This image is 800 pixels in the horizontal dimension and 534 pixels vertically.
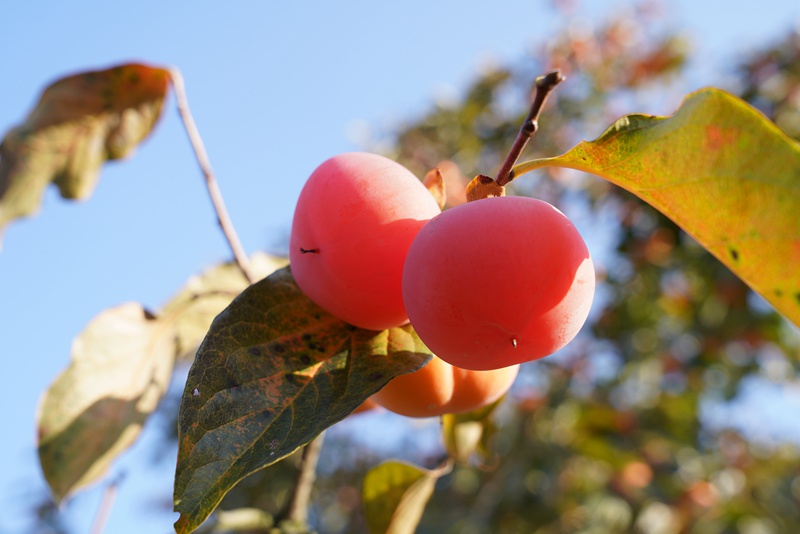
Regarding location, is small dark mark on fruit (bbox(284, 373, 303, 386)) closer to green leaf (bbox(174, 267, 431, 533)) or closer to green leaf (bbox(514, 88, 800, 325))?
green leaf (bbox(174, 267, 431, 533))

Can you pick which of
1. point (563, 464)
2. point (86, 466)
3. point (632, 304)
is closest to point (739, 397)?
point (632, 304)

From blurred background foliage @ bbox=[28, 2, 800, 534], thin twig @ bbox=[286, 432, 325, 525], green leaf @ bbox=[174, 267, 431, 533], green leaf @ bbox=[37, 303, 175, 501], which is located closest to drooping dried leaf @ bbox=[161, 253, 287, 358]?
green leaf @ bbox=[37, 303, 175, 501]

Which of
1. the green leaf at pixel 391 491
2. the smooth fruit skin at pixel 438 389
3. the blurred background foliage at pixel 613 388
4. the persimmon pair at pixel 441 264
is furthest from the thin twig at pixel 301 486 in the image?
the blurred background foliage at pixel 613 388

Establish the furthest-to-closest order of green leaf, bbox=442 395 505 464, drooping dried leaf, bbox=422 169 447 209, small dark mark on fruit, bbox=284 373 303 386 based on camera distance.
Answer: green leaf, bbox=442 395 505 464 < drooping dried leaf, bbox=422 169 447 209 < small dark mark on fruit, bbox=284 373 303 386

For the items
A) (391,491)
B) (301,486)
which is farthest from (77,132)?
(391,491)

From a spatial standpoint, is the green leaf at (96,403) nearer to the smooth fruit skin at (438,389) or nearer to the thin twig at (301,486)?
the thin twig at (301,486)

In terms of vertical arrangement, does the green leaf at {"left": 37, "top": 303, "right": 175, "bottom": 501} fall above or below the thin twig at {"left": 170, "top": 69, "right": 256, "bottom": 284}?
below
